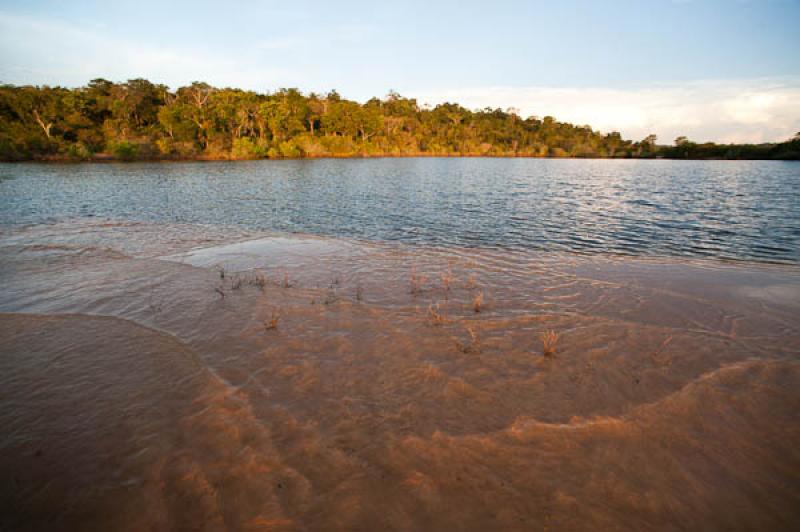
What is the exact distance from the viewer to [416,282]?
32.3 feet

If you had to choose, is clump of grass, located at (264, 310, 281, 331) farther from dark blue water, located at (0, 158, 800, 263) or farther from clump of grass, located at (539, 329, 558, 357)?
dark blue water, located at (0, 158, 800, 263)

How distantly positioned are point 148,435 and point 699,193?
140 feet

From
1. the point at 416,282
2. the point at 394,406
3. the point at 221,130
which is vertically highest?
the point at 221,130

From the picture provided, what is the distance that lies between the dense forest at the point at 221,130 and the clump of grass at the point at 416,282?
90.3m

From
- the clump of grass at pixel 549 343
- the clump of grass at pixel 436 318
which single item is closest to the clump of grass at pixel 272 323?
the clump of grass at pixel 436 318

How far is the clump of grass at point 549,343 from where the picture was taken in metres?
6.19

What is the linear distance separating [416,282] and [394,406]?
5.20 meters

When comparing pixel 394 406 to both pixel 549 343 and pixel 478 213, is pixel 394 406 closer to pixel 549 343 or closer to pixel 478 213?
pixel 549 343

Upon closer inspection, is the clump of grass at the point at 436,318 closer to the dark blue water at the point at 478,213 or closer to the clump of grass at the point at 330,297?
the clump of grass at the point at 330,297

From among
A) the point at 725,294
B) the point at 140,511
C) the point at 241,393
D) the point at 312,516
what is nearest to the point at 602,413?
the point at 312,516

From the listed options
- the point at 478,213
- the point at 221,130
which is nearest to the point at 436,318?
the point at 478,213

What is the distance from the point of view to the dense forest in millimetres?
75625

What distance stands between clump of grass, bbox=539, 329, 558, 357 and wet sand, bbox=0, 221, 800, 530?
109 mm

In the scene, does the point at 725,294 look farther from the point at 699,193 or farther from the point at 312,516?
the point at 699,193
